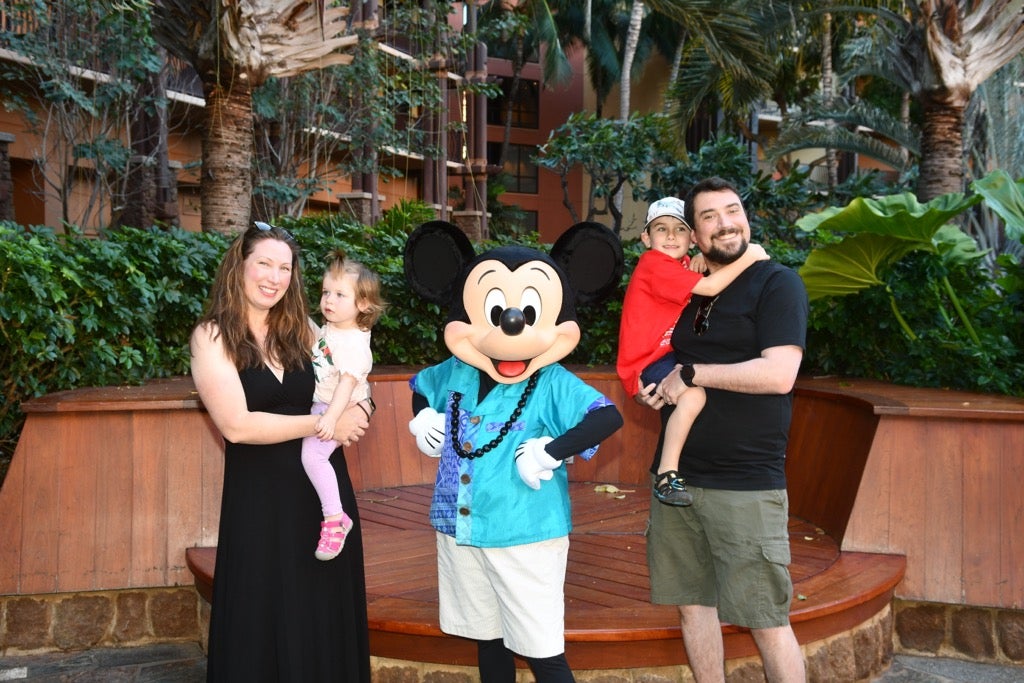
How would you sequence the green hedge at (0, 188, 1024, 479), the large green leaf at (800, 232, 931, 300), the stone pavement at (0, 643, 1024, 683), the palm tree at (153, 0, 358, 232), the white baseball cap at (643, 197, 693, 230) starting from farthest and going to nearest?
the palm tree at (153, 0, 358, 232), the large green leaf at (800, 232, 931, 300), the green hedge at (0, 188, 1024, 479), the stone pavement at (0, 643, 1024, 683), the white baseball cap at (643, 197, 693, 230)

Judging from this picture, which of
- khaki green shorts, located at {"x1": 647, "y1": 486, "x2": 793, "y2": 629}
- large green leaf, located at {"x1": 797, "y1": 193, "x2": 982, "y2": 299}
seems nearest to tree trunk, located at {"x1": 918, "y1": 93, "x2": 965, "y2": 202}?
large green leaf, located at {"x1": 797, "y1": 193, "x2": 982, "y2": 299}

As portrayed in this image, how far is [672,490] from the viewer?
A: 3004 mm

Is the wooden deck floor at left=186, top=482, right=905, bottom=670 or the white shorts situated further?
the wooden deck floor at left=186, top=482, right=905, bottom=670

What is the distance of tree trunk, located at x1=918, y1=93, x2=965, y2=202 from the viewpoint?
29.9 ft

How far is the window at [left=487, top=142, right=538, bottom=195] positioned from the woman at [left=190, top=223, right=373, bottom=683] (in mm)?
28252

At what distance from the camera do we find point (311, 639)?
3.04 m

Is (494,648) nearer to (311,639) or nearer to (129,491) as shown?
(311,639)

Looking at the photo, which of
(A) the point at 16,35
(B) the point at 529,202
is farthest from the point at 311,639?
Answer: (B) the point at 529,202

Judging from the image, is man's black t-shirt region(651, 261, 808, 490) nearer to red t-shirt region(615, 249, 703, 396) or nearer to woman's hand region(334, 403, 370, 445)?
red t-shirt region(615, 249, 703, 396)

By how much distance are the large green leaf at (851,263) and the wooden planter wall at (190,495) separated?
111 centimetres

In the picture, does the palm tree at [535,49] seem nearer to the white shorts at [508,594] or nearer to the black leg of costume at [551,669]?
the white shorts at [508,594]

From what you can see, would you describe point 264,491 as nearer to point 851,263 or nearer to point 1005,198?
point 851,263

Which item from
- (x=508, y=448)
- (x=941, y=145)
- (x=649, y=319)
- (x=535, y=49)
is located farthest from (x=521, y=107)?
(x=508, y=448)

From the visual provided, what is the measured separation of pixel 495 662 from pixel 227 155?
5003mm
